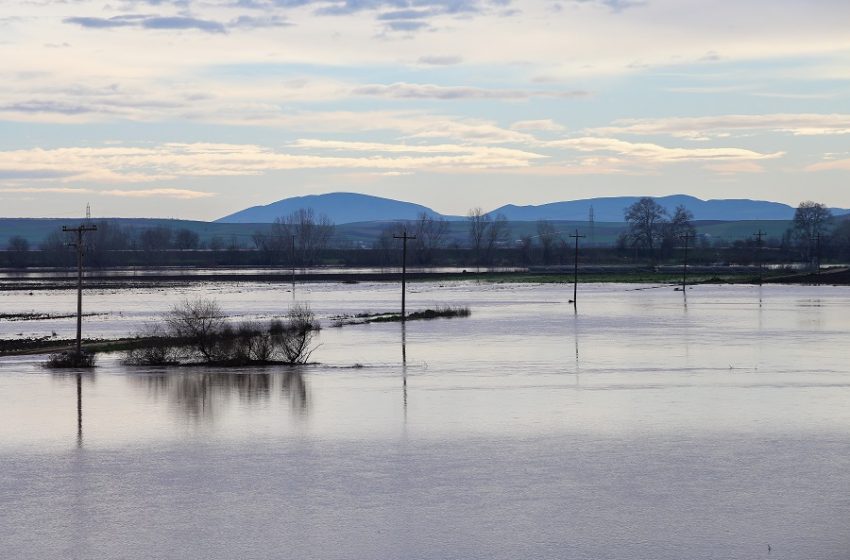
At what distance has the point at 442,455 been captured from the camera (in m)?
22.7

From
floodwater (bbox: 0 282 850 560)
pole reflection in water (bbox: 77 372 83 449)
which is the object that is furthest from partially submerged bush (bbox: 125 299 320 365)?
pole reflection in water (bbox: 77 372 83 449)

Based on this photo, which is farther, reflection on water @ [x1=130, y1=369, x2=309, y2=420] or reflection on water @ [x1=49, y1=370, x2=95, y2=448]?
reflection on water @ [x1=49, y1=370, x2=95, y2=448]

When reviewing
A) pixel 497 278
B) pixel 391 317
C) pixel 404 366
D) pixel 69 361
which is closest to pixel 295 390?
pixel 404 366

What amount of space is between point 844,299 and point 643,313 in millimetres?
23323

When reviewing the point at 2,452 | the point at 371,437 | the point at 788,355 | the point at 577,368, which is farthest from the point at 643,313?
the point at 2,452

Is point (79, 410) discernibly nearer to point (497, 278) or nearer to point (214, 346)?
point (214, 346)

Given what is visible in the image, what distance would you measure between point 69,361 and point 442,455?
21.7m

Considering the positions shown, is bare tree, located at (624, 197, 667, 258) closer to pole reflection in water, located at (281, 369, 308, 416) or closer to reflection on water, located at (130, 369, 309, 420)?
pole reflection in water, located at (281, 369, 308, 416)

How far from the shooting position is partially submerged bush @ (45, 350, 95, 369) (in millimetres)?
40094

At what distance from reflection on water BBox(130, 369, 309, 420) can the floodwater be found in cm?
13

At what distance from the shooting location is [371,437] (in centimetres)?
2500

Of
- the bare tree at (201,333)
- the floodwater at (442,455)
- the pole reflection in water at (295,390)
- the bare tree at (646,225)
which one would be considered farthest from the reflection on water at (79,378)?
the bare tree at (646,225)

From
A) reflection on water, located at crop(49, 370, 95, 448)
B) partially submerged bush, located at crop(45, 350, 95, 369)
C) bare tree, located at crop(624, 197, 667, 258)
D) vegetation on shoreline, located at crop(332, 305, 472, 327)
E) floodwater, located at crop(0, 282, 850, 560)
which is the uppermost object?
bare tree, located at crop(624, 197, 667, 258)

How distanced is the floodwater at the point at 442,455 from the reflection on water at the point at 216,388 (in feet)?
0.43
